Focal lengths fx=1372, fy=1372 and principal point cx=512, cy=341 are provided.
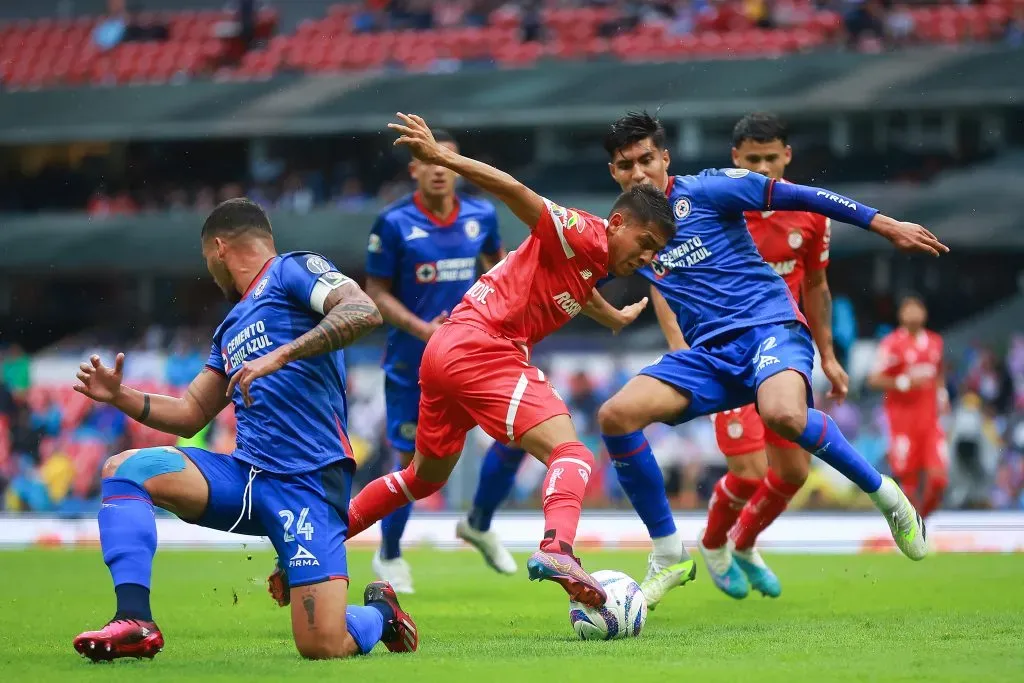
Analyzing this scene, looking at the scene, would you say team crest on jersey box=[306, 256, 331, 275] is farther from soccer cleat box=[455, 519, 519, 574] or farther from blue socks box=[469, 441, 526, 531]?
soccer cleat box=[455, 519, 519, 574]

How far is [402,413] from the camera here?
9.29 m

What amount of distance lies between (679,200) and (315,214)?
17.1 m

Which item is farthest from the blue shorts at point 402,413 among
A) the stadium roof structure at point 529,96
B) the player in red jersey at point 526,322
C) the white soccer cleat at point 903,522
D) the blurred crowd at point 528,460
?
the stadium roof structure at point 529,96

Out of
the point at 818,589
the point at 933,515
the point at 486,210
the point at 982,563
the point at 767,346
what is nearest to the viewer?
the point at 767,346

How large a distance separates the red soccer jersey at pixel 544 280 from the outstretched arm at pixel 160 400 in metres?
1.15

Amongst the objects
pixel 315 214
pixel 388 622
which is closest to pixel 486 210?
pixel 388 622

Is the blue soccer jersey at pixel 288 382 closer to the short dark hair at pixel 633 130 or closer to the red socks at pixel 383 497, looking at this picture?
the red socks at pixel 383 497

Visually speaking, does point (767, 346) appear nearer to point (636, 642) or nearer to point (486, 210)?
point (636, 642)

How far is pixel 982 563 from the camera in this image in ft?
34.2

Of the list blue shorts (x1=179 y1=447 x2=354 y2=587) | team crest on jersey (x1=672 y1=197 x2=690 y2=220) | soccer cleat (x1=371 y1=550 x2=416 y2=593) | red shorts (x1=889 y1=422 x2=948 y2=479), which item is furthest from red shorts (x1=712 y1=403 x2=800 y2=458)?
red shorts (x1=889 y1=422 x2=948 y2=479)

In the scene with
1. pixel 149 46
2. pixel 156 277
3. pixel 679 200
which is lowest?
pixel 156 277

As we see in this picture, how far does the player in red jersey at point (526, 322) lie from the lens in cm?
593

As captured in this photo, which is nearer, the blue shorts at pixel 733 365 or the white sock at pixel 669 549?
the blue shorts at pixel 733 365

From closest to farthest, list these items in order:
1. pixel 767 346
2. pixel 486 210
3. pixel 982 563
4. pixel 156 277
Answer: pixel 767 346, pixel 486 210, pixel 982 563, pixel 156 277
